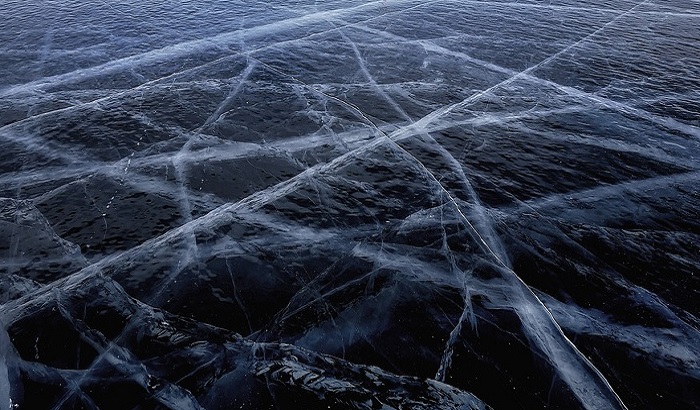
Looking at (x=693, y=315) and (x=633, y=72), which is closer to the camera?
(x=693, y=315)

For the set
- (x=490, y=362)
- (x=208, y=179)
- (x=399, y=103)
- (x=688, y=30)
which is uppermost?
(x=688, y=30)

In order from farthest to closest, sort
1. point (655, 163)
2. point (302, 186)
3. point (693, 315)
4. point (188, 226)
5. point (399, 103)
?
point (399, 103)
point (655, 163)
point (302, 186)
point (188, 226)
point (693, 315)

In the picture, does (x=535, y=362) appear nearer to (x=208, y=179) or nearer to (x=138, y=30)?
(x=208, y=179)

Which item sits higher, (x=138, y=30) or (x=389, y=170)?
(x=138, y=30)

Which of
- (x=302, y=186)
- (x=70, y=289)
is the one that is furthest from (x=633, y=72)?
(x=70, y=289)

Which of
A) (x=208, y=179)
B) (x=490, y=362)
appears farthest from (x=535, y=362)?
(x=208, y=179)

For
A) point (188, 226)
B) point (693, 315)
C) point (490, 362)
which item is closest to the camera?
point (490, 362)
